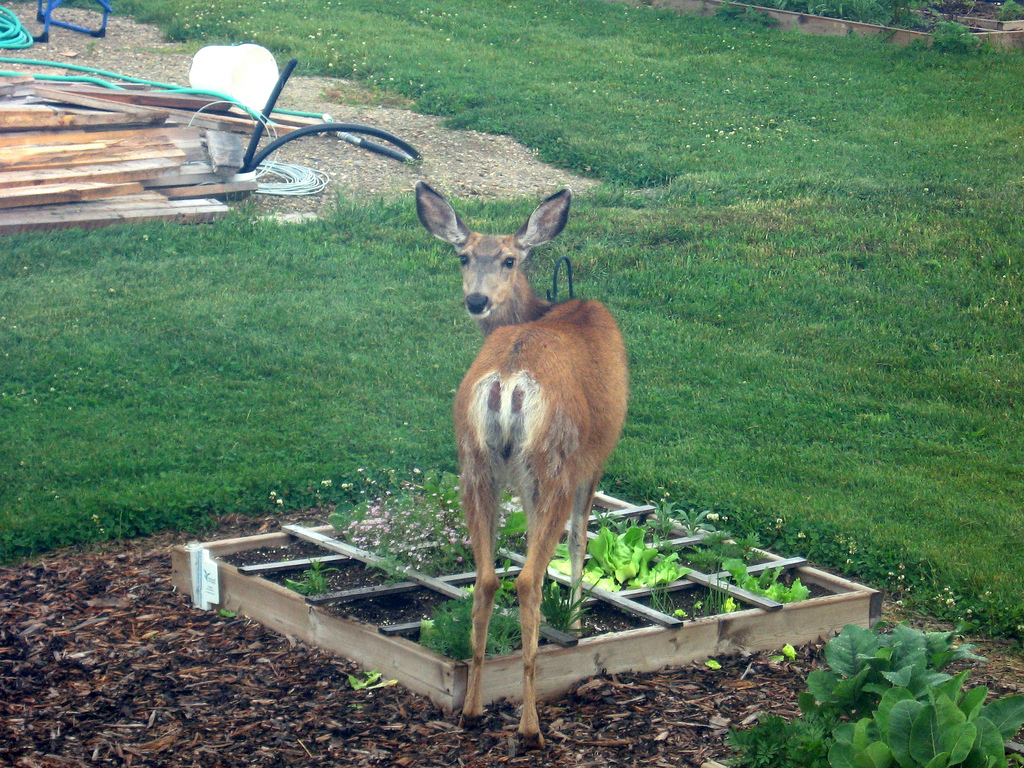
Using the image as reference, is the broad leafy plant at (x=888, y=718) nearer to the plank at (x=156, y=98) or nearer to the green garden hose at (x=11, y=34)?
the plank at (x=156, y=98)

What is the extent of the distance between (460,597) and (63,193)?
7209 mm

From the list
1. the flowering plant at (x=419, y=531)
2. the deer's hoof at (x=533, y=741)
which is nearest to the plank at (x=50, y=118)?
the flowering plant at (x=419, y=531)

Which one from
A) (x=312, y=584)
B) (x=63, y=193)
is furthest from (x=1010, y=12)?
(x=312, y=584)

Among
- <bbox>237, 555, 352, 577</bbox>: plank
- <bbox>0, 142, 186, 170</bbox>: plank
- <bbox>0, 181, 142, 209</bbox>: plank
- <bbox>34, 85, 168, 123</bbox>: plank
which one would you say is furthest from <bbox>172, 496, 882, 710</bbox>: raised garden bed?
<bbox>34, 85, 168, 123</bbox>: plank

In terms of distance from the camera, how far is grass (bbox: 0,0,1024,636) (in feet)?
20.6

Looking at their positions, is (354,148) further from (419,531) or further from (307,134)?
(419,531)

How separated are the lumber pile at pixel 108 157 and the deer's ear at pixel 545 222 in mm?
5845

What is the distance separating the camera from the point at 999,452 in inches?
278

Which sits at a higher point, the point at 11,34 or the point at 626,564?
the point at 11,34

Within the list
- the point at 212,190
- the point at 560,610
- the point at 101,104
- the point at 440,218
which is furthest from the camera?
the point at 101,104

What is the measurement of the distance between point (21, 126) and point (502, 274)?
23.2 feet

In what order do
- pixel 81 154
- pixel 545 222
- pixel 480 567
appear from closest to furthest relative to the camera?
pixel 480 567 < pixel 545 222 < pixel 81 154

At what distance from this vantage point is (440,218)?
6.03 metres

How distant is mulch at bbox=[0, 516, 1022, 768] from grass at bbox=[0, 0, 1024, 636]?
99 centimetres
